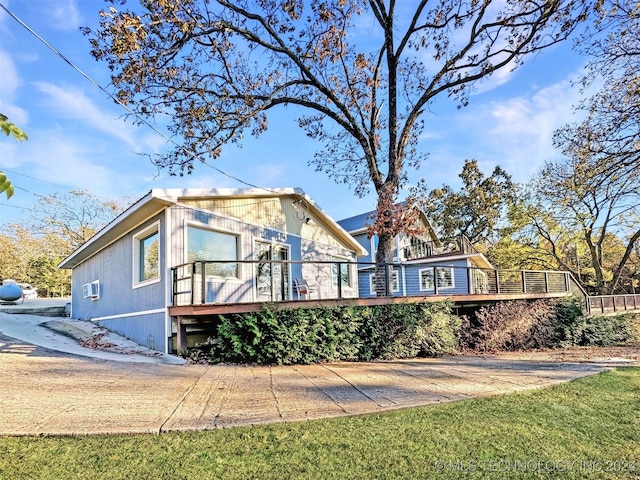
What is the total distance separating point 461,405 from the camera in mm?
4656

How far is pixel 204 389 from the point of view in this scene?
17.5ft

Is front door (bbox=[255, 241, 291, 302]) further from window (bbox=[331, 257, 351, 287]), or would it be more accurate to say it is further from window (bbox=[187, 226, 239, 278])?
window (bbox=[331, 257, 351, 287])

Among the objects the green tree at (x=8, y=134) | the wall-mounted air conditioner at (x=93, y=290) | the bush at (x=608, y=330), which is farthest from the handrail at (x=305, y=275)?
the green tree at (x=8, y=134)

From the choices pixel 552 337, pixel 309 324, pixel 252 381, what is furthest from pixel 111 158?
pixel 552 337

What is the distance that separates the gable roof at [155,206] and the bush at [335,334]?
2.99 m

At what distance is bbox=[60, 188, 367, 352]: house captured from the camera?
8727mm

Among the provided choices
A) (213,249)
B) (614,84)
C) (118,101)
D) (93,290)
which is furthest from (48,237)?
(614,84)

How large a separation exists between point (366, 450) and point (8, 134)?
3.23m

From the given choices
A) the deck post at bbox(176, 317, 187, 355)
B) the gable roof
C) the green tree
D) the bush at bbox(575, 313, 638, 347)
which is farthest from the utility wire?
the bush at bbox(575, 313, 638, 347)

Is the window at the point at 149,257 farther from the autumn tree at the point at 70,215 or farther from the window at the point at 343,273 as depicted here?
the autumn tree at the point at 70,215

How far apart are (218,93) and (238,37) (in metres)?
2.02

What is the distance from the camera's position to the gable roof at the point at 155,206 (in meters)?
8.52

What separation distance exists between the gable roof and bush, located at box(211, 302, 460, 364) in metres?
2.99

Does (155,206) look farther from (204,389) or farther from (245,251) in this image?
(204,389)
